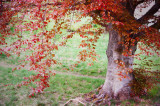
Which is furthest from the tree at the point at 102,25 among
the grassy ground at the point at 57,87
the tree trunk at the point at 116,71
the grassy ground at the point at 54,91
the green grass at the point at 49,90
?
the green grass at the point at 49,90

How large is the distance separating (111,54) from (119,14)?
1.68 meters

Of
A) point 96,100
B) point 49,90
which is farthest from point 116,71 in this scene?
point 49,90

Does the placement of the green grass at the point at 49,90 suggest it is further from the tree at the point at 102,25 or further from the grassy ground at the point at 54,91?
the tree at the point at 102,25

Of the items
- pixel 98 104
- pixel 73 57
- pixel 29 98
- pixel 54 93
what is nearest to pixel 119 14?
pixel 98 104

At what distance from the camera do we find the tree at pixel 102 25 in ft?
14.1

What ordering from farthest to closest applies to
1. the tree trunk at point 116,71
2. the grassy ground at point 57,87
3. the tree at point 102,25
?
the grassy ground at point 57,87 < the tree trunk at point 116,71 < the tree at point 102,25

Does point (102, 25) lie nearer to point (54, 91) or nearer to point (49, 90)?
point (54, 91)

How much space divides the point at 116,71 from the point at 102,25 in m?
1.77

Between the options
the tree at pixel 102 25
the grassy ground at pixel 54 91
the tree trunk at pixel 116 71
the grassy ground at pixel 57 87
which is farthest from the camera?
the grassy ground at pixel 57 87

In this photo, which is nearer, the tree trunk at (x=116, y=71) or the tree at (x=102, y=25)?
the tree at (x=102, y=25)

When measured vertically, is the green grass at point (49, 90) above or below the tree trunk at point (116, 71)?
below

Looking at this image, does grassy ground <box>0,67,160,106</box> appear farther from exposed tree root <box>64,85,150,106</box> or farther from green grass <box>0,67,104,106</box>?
exposed tree root <box>64,85,150,106</box>

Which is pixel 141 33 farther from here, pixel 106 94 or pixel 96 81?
pixel 96 81

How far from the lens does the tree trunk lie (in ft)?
17.7
